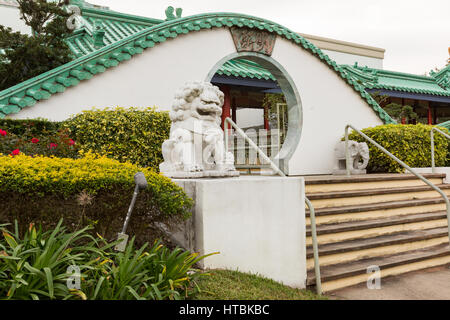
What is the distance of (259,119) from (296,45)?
20.4 ft

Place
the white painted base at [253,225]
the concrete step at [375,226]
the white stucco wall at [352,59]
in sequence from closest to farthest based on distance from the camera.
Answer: the white painted base at [253,225] < the concrete step at [375,226] < the white stucco wall at [352,59]

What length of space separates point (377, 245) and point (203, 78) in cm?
465

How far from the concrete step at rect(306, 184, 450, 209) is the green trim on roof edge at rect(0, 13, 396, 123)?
13.3ft

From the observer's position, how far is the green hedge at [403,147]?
328 inches

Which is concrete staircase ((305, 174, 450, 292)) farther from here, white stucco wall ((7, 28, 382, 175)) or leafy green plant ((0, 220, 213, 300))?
white stucco wall ((7, 28, 382, 175))

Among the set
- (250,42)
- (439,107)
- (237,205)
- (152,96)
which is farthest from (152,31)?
(439,107)

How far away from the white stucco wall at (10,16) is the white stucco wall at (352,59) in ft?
37.4

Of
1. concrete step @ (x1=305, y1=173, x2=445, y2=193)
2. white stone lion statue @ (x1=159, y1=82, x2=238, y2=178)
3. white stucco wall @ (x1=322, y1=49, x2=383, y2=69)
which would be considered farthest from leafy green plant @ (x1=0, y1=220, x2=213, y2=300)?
white stucco wall @ (x1=322, y1=49, x2=383, y2=69)

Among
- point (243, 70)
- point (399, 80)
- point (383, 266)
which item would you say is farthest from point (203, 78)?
point (399, 80)

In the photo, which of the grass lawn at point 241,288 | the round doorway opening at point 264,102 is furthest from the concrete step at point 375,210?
the grass lawn at point 241,288

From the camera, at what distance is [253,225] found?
391 cm

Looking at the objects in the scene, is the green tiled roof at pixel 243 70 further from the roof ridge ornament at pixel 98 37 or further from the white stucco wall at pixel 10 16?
the white stucco wall at pixel 10 16

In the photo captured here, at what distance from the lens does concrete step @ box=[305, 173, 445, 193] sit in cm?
598
